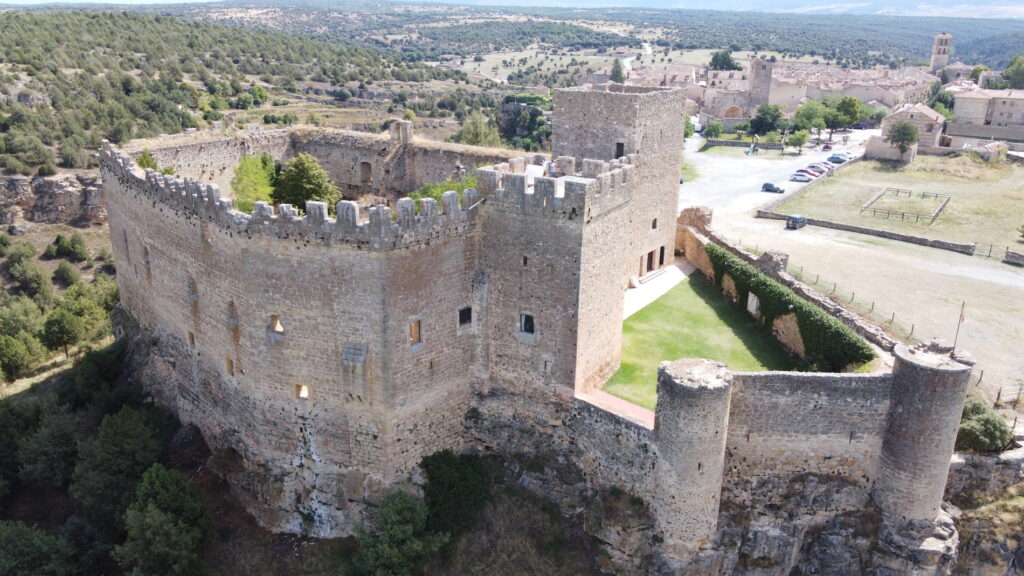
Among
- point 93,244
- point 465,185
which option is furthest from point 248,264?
point 93,244

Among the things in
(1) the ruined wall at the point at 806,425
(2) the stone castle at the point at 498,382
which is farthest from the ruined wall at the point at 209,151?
(1) the ruined wall at the point at 806,425

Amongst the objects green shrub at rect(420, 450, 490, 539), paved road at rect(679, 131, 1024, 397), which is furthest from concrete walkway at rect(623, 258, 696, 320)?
green shrub at rect(420, 450, 490, 539)

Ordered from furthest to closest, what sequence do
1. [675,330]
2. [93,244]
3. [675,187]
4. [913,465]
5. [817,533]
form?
[93,244], [675,187], [675,330], [817,533], [913,465]

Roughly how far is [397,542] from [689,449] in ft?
22.3

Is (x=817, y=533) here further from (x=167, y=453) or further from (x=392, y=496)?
(x=167, y=453)

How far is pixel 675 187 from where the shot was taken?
87.9 ft

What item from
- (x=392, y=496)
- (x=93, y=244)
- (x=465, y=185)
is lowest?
(x=93, y=244)

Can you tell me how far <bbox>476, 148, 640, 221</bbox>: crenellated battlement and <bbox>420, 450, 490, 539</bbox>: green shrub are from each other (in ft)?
21.1

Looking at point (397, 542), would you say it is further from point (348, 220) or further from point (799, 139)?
point (799, 139)

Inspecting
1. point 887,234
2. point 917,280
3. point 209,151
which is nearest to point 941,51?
point 887,234

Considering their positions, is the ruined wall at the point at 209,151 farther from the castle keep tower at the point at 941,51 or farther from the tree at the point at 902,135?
the castle keep tower at the point at 941,51

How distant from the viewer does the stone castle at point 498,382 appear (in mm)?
17016

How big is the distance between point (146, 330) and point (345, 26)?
189 metres

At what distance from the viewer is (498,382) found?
1944cm
